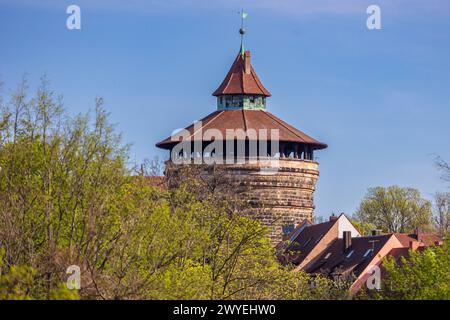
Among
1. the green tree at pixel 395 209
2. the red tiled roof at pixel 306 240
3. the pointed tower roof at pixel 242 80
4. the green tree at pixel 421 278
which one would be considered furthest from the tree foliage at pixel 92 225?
the green tree at pixel 395 209

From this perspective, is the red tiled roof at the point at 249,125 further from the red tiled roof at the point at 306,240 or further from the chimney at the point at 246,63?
the red tiled roof at the point at 306,240

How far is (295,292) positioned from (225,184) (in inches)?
797

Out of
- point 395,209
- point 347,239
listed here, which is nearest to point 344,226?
point 347,239

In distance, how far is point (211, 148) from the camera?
62.8m

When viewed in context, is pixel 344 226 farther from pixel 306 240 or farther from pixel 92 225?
pixel 92 225

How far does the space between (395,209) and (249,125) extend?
2518 centimetres

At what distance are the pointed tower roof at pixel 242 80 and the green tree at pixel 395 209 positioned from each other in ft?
68.4

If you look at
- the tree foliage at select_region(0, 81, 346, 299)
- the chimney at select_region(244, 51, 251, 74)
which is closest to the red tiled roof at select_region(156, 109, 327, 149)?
the chimney at select_region(244, 51, 251, 74)

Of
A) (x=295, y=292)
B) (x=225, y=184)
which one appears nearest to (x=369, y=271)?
(x=225, y=184)

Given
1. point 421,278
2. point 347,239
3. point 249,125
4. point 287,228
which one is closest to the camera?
point 421,278

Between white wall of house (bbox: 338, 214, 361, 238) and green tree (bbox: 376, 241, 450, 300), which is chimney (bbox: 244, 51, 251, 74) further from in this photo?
green tree (bbox: 376, 241, 450, 300)

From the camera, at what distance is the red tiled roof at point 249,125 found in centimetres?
6316

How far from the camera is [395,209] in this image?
86.7 m
